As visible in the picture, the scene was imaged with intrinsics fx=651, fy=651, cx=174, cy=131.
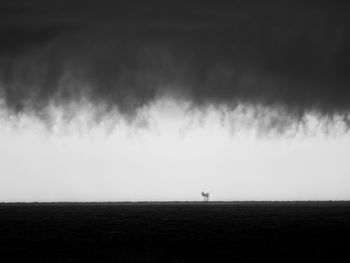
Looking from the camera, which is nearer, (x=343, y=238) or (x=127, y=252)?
(x=127, y=252)

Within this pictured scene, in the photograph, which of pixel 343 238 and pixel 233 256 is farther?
pixel 343 238

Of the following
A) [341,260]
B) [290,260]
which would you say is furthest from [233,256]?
[341,260]

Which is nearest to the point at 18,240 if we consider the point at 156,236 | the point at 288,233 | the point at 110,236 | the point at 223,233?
the point at 110,236

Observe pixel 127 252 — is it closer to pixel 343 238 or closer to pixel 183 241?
pixel 183 241

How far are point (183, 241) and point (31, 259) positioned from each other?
773 inches

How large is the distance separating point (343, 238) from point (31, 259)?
33.2m

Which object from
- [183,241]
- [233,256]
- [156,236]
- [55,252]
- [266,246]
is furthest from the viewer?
[156,236]

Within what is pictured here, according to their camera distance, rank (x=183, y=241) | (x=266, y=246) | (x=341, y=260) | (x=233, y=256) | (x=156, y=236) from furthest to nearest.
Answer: (x=156, y=236)
(x=183, y=241)
(x=266, y=246)
(x=233, y=256)
(x=341, y=260)

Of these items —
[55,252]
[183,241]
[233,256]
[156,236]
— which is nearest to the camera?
[233,256]

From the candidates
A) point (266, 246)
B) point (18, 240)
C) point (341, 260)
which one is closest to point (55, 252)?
point (18, 240)

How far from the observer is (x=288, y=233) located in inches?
3014

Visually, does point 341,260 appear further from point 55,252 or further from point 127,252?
point 55,252

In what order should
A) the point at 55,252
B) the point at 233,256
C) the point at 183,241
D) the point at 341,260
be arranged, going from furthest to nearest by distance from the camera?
the point at 183,241 → the point at 55,252 → the point at 233,256 → the point at 341,260

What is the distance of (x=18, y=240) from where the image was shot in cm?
6919
